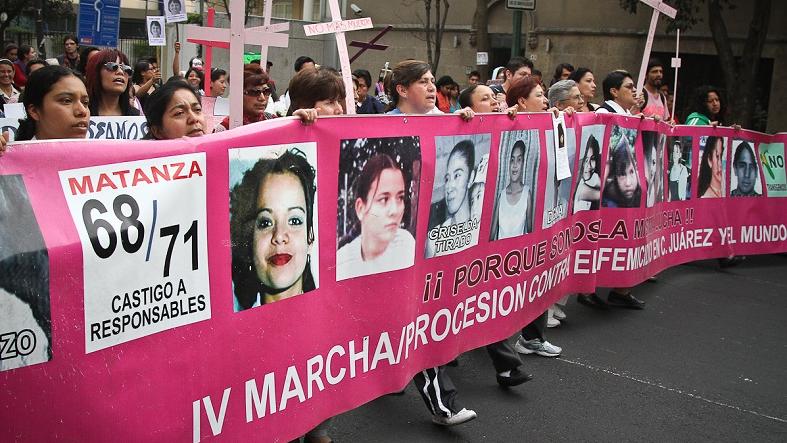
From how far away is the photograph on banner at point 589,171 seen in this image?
674 cm

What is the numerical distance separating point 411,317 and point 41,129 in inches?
74.7

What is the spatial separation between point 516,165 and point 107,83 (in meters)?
2.73

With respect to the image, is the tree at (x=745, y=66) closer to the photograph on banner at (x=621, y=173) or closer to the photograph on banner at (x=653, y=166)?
the photograph on banner at (x=653, y=166)

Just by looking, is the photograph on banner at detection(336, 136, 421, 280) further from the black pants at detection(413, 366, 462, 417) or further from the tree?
the tree

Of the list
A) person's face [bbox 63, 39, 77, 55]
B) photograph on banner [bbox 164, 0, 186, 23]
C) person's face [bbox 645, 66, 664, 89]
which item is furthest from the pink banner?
person's face [bbox 63, 39, 77, 55]

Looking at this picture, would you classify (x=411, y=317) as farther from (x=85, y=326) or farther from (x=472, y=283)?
(x=85, y=326)

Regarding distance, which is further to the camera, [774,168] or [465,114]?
[774,168]

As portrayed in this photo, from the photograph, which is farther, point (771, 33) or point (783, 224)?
point (771, 33)

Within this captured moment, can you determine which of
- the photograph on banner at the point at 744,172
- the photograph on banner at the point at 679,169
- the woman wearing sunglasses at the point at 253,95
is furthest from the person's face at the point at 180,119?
the photograph on banner at the point at 744,172

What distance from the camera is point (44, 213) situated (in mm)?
2789

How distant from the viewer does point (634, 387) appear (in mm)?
5676

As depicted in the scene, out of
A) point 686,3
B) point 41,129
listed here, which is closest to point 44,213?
point 41,129

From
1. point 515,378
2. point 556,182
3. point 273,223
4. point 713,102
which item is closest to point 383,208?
point 273,223

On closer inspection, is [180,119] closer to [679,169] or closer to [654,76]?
[679,169]
